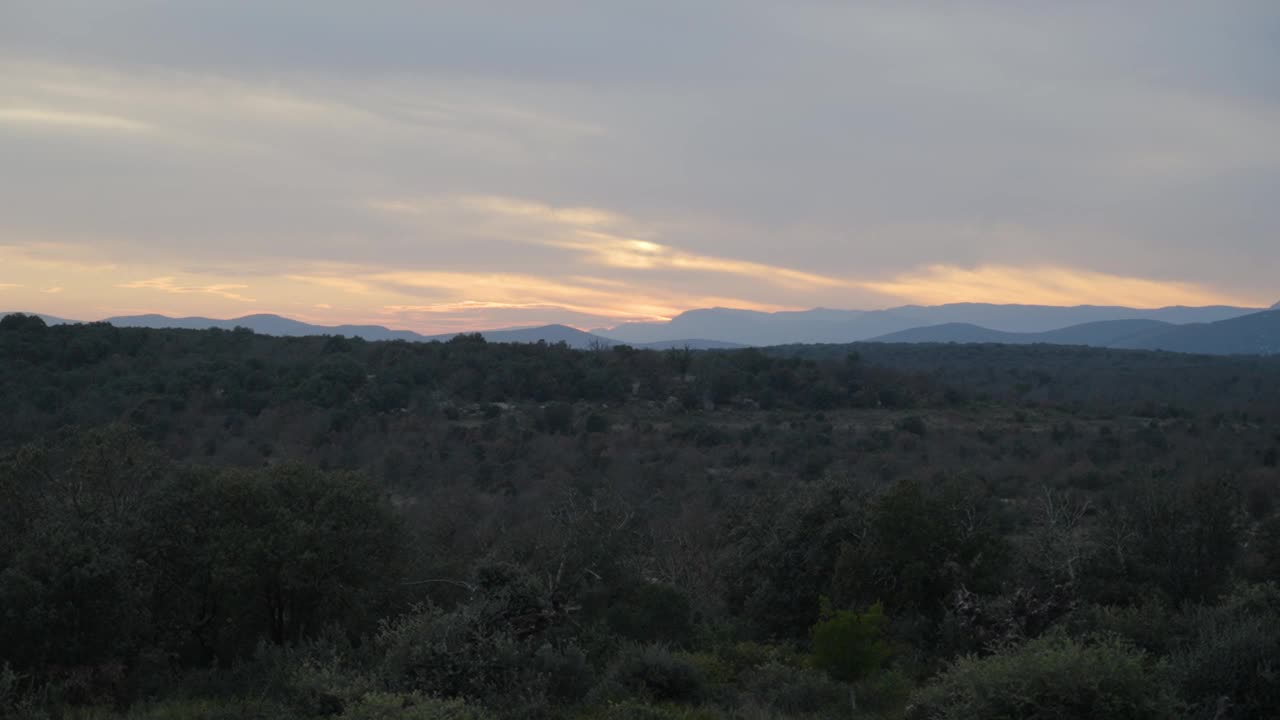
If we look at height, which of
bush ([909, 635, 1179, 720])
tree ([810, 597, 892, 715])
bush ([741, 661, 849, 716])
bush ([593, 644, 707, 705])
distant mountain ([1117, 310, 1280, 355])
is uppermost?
distant mountain ([1117, 310, 1280, 355])

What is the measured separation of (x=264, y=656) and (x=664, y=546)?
361 inches

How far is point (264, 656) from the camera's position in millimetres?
11164

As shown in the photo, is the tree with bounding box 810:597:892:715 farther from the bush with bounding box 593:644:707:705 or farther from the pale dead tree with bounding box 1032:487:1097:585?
the pale dead tree with bounding box 1032:487:1097:585

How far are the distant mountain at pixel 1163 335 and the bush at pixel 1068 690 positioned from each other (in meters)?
88.1

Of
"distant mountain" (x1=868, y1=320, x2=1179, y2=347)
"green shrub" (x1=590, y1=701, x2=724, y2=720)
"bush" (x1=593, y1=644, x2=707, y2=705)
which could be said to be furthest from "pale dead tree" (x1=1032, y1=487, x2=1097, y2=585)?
"distant mountain" (x1=868, y1=320, x2=1179, y2=347)

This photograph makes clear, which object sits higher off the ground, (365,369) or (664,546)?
(365,369)

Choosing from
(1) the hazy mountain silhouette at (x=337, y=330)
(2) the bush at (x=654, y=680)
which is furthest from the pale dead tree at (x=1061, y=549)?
(1) the hazy mountain silhouette at (x=337, y=330)

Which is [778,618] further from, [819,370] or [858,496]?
[819,370]

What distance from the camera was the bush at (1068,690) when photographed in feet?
24.7

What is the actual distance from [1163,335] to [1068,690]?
126m

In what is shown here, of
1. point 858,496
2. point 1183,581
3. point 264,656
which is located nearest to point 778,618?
point 858,496

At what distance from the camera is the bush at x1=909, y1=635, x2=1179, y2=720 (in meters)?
7.53

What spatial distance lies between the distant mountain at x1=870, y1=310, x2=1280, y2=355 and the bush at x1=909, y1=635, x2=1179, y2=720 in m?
88.1

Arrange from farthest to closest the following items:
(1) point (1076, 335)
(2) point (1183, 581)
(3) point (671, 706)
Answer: (1) point (1076, 335) < (2) point (1183, 581) < (3) point (671, 706)
